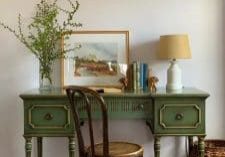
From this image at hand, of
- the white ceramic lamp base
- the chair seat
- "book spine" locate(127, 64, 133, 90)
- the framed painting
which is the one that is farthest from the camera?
the framed painting

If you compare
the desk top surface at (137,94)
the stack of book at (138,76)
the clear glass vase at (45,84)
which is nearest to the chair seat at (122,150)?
the desk top surface at (137,94)

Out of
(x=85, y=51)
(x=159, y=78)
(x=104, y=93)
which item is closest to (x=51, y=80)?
(x=85, y=51)

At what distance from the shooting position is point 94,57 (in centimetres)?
327

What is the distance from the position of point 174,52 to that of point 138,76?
1.21 feet

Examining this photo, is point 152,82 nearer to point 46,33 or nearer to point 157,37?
point 157,37

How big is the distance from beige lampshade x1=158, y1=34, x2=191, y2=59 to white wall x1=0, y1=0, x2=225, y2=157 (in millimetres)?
286

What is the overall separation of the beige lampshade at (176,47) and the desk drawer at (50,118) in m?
0.91

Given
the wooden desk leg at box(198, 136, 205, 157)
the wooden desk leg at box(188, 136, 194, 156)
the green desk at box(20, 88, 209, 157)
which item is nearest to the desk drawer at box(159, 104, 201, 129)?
the green desk at box(20, 88, 209, 157)

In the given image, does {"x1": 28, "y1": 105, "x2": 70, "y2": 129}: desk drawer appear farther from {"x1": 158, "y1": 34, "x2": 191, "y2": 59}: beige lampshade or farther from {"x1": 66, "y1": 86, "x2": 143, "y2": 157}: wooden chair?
{"x1": 158, "y1": 34, "x2": 191, "y2": 59}: beige lampshade

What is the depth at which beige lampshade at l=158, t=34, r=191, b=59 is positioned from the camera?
9.73 feet

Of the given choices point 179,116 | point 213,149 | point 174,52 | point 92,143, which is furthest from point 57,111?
point 213,149

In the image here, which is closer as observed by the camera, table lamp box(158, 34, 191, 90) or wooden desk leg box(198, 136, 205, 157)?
wooden desk leg box(198, 136, 205, 157)

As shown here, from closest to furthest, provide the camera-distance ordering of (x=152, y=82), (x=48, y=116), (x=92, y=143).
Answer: (x=92, y=143)
(x=48, y=116)
(x=152, y=82)

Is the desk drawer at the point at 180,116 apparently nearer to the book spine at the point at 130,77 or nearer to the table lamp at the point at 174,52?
the table lamp at the point at 174,52
